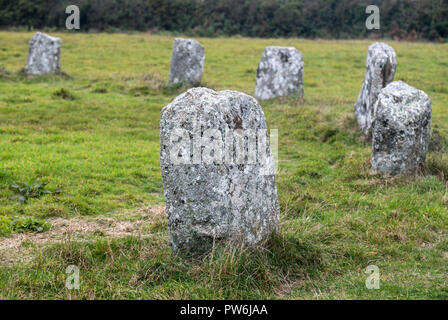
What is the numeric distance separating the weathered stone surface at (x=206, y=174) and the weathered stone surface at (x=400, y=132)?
435cm

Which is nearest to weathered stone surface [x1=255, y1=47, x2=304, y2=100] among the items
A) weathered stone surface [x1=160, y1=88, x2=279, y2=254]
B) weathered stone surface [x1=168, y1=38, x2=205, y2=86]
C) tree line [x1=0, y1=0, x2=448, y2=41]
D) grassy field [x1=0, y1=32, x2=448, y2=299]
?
grassy field [x1=0, y1=32, x2=448, y2=299]

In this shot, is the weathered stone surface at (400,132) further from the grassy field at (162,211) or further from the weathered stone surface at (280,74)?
the weathered stone surface at (280,74)

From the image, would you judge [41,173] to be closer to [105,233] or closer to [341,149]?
[105,233]

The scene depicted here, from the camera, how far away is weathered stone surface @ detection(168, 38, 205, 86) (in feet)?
61.4

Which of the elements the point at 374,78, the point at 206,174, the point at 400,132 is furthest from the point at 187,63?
the point at 206,174

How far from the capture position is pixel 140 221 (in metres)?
7.50

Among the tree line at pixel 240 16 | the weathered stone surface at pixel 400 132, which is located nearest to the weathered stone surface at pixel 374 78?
the weathered stone surface at pixel 400 132

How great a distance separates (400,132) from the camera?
30.7 ft

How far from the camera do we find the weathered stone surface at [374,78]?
495 inches

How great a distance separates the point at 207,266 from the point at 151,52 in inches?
926

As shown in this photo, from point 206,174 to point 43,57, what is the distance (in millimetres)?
16430

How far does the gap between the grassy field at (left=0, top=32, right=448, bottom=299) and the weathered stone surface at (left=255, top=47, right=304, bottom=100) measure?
813 millimetres

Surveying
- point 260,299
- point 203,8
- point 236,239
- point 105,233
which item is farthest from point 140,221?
point 203,8

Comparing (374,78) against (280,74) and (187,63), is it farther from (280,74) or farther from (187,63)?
(187,63)
